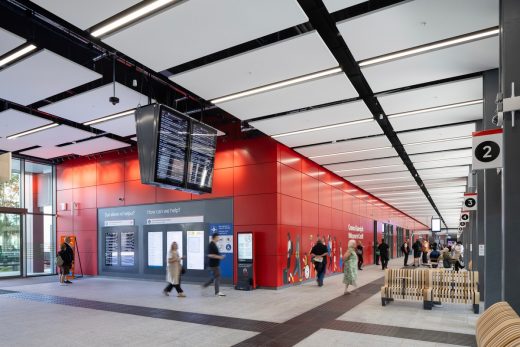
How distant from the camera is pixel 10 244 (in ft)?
50.6

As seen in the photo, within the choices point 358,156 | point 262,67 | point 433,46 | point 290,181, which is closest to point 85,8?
point 262,67

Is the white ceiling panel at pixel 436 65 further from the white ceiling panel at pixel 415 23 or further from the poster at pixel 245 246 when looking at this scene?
the poster at pixel 245 246

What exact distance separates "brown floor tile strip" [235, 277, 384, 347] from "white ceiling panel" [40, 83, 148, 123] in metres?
5.42

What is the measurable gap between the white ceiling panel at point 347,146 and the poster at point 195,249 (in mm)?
4158

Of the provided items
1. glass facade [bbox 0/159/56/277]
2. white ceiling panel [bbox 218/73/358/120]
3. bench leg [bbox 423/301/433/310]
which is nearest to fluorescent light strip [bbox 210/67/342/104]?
white ceiling panel [bbox 218/73/358/120]

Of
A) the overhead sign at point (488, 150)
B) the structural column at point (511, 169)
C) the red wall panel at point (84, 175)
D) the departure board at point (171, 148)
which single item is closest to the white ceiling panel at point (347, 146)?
the departure board at point (171, 148)

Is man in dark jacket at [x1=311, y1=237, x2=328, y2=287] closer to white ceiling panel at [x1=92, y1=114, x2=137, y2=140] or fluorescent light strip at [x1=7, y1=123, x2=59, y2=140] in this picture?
white ceiling panel at [x1=92, y1=114, x2=137, y2=140]

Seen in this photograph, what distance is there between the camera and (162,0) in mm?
4891

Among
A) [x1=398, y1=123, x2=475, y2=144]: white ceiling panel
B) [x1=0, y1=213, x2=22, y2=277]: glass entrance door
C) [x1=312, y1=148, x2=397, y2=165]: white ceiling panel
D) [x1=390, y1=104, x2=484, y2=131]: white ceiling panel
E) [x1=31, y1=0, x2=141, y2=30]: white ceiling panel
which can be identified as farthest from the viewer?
[x1=0, y1=213, x2=22, y2=277]: glass entrance door

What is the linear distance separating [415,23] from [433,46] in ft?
2.71

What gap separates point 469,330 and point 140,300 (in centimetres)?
685

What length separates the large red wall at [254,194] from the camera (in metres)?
11.6

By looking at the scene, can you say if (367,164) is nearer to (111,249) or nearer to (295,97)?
(295,97)

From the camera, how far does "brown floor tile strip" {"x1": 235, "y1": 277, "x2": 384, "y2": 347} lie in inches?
229
